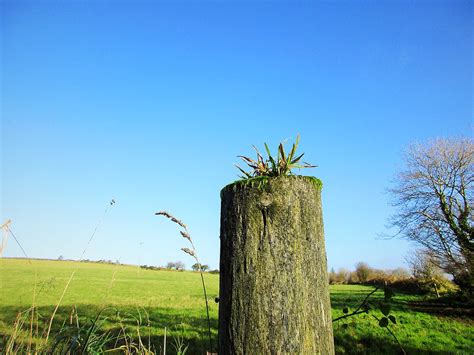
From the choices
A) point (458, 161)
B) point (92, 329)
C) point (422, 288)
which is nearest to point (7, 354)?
point (92, 329)

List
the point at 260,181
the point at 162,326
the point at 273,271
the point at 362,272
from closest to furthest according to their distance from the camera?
1. the point at 273,271
2. the point at 260,181
3. the point at 162,326
4. the point at 362,272

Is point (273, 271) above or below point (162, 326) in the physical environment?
above

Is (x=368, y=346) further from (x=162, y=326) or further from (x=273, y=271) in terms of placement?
(x=273, y=271)

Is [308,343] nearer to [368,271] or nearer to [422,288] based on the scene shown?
[422,288]

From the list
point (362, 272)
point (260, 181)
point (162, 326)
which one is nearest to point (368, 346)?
point (162, 326)

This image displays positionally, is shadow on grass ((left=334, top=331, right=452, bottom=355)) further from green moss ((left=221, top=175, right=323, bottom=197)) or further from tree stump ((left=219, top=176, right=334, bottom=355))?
green moss ((left=221, top=175, right=323, bottom=197))

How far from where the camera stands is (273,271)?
5.71ft

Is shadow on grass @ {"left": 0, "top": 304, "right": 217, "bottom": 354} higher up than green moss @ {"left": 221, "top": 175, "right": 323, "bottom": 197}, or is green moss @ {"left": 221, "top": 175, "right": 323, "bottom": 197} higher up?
green moss @ {"left": 221, "top": 175, "right": 323, "bottom": 197}

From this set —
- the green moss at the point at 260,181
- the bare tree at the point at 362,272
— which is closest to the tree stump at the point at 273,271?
the green moss at the point at 260,181

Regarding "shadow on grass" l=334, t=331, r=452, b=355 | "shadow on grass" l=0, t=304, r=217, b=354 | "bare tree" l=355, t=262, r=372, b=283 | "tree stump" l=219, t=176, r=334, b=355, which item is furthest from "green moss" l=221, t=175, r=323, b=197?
"bare tree" l=355, t=262, r=372, b=283

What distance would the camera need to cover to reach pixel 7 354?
222 cm

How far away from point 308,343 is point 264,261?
0.51m

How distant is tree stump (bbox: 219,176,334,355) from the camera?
1.70 metres

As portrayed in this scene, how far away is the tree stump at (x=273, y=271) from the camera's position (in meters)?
1.70
